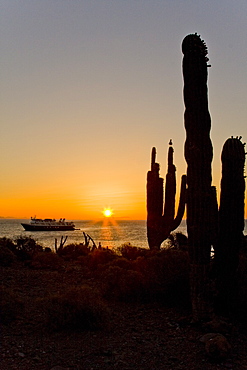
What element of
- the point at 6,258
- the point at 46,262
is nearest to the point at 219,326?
the point at 46,262

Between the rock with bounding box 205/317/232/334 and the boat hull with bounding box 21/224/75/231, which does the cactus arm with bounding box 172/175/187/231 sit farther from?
the boat hull with bounding box 21/224/75/231

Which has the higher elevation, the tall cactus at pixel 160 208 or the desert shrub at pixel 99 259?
the tall cactus at pixel 160 208

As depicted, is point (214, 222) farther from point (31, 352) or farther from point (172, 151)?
point (172, 151)

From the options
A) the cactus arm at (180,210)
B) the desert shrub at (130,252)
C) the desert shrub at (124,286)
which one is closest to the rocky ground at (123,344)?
the desert shrub at (124,286)

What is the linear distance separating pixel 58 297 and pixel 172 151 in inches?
572

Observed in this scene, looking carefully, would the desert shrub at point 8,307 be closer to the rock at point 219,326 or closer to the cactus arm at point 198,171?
the cactus arm at point 198,171

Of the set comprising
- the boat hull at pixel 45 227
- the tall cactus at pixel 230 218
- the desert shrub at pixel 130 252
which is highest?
the tall cactus at pixel 230 218

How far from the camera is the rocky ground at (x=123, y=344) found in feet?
22.4

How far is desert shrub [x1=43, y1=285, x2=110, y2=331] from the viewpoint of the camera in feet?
27.6

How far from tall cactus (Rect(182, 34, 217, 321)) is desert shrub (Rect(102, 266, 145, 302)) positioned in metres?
2.43

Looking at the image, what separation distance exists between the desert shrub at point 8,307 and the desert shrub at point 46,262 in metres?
7.20

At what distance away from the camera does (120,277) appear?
11.6 m

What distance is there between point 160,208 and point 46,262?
22.3 ft

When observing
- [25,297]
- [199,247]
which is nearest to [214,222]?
[199,247]
